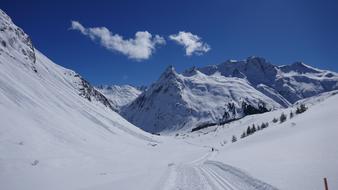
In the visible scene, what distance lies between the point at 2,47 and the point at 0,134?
62821 mm

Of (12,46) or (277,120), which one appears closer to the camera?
(277,120)

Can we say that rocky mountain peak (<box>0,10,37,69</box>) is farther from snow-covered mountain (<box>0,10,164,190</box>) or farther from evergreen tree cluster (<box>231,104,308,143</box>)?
evergreen tree cluster (<box>231,104,308,143</box>)

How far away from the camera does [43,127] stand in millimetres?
49656

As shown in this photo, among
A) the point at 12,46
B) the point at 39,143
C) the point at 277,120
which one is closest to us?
the point at 39,143

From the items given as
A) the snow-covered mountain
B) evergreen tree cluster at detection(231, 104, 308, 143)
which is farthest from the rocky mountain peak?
evergreen tree cluster at detection(231, 104, 308, 143)

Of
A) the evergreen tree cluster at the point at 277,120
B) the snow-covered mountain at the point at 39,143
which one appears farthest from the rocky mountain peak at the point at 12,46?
the evergreen tree cluster at the point at 277,120

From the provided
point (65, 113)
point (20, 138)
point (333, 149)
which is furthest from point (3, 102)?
point (333, 149)

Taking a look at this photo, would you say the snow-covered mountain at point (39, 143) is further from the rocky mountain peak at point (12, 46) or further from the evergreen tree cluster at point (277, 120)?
the evergreen tree cluster at point (277, 120)

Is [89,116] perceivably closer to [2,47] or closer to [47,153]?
[2,47]

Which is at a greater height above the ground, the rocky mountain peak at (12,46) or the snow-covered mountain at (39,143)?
the rocky mountain peak at (12,46)

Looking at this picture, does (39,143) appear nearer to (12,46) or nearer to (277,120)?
(12,46)

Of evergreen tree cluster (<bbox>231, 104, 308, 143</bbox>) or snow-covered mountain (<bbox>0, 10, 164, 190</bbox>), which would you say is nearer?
snow-covered mountain (<bbox>0, 10, 164, 190</bbox>)

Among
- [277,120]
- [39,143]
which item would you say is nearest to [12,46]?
[39,143]

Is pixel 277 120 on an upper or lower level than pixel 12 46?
upper
